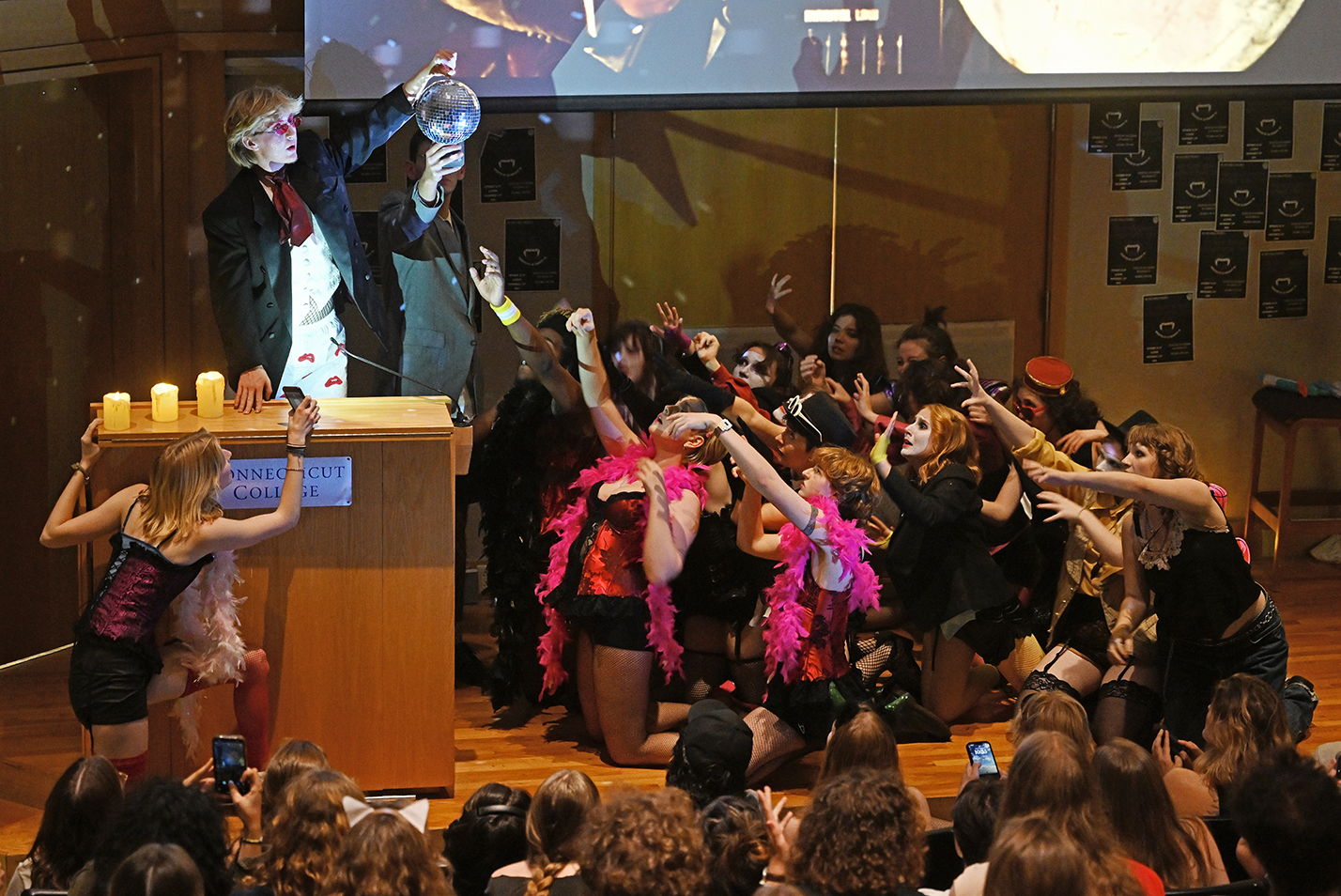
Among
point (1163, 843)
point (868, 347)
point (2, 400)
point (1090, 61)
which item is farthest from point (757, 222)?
point (1163, 843)

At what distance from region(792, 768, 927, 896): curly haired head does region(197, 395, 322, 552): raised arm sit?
5.43ft

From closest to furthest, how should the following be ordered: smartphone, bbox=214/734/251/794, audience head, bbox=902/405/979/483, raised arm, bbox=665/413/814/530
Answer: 1. smartphone, bbox=214/734/251/794
2. raised arm, bbox=665/413/814/530
3. audience head, bbox=902/405/979/483

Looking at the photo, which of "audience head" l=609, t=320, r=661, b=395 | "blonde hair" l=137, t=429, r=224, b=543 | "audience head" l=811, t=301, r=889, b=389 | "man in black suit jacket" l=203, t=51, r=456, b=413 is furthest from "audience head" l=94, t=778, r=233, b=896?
"audience head" l=811, t=301, r=889, b=389

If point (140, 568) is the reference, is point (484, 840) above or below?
below

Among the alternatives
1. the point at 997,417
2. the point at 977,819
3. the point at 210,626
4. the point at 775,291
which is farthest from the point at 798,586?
the point at 775,291

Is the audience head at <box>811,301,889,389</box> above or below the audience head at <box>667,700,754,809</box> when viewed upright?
above

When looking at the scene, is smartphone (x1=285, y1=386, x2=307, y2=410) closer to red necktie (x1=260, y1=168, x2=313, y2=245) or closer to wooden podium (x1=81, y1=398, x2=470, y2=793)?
wooden podium (x1=81, y1=398, x2=470, y2=793)

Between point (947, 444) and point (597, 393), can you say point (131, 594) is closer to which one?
point (597, 393)

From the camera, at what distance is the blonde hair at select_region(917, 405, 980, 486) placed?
4.35 metres

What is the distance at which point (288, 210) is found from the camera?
4227 millimetres

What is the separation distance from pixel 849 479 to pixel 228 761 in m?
1.82

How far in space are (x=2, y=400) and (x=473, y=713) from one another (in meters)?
1.93

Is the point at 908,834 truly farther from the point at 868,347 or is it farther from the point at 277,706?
the point at 868,347

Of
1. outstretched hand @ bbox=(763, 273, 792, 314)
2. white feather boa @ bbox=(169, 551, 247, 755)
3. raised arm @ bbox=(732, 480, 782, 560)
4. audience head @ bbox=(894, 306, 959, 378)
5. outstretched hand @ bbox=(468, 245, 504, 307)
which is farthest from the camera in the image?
outstretched hand @ bbox=(763, 273, 792, 314)
